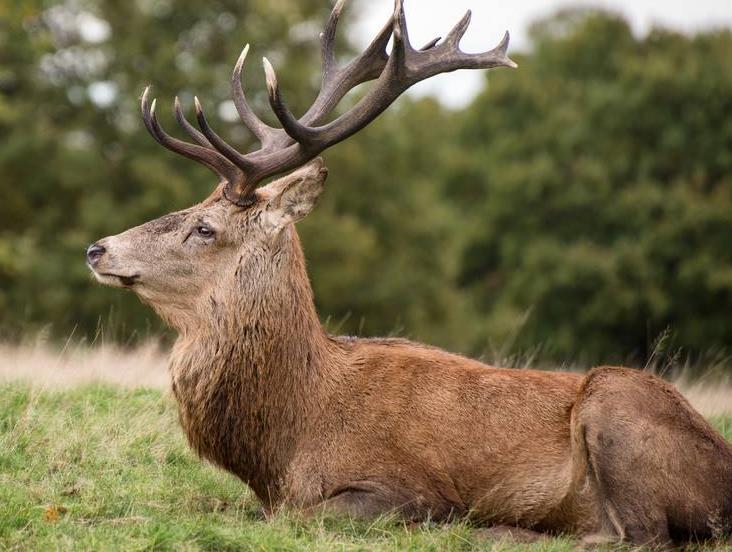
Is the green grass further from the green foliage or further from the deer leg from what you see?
the green foliage

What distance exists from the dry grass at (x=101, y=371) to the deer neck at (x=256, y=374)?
6.14 feet

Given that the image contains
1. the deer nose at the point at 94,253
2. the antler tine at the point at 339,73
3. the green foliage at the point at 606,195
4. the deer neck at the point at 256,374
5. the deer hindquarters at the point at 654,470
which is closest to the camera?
the deer hindquarters at the point at 654,470

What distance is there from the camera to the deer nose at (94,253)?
20.4 feet

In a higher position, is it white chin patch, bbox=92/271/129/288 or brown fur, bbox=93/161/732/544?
white chin patch, bbox=92/271/129/288

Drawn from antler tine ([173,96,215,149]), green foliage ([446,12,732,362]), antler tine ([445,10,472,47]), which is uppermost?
antler tine ([445,10,472,47])

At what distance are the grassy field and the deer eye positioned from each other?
134 cm

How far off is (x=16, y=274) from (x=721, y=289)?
54.6 ft

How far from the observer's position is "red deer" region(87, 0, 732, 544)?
19.1ft

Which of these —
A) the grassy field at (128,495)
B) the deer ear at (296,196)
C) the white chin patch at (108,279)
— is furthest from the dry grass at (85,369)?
the deer ear at (296,196)

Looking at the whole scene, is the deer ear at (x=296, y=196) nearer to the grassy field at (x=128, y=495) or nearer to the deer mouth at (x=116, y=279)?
the deer mouth at (x=116, y=279)

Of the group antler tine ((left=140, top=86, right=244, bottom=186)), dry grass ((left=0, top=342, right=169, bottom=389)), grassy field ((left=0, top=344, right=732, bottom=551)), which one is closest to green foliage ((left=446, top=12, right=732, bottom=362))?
dry grass ((left=0, top=342, right=169, bottom=389))

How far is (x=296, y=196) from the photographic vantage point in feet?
21.0

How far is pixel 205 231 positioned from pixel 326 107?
1.25 m

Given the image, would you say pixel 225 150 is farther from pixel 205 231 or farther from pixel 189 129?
pixel 189 129
